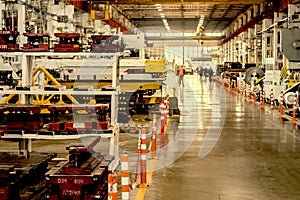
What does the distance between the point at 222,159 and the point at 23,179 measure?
5.95m

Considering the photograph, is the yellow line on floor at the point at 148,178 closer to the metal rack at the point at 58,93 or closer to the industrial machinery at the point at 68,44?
the metal rack at the point at 58,93

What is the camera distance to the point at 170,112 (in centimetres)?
2353

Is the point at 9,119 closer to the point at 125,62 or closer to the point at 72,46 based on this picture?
the point at 72,46

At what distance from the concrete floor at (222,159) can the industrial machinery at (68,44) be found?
2739 millimetres

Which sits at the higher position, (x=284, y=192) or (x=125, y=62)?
(x=125, y=62)

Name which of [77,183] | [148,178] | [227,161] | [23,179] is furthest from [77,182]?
[227,161]

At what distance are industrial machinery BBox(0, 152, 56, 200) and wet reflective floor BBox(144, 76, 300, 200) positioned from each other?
1.86 metres

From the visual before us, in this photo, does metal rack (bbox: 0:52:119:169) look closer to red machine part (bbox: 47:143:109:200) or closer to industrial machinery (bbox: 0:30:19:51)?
industrial machinery (bbox: 0:30:19:51)

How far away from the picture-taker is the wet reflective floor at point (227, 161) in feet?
31.8

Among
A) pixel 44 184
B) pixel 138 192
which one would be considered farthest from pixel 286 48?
pixel 44 184

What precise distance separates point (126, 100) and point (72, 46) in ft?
34.3

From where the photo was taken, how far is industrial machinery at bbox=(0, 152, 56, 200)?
7.73 meters

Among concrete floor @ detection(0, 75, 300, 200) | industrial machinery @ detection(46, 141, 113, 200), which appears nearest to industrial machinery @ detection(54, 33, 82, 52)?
concrete floor @ detection(0, 75, 300, 200)

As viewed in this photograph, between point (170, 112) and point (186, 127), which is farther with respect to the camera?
point (170, 112)
